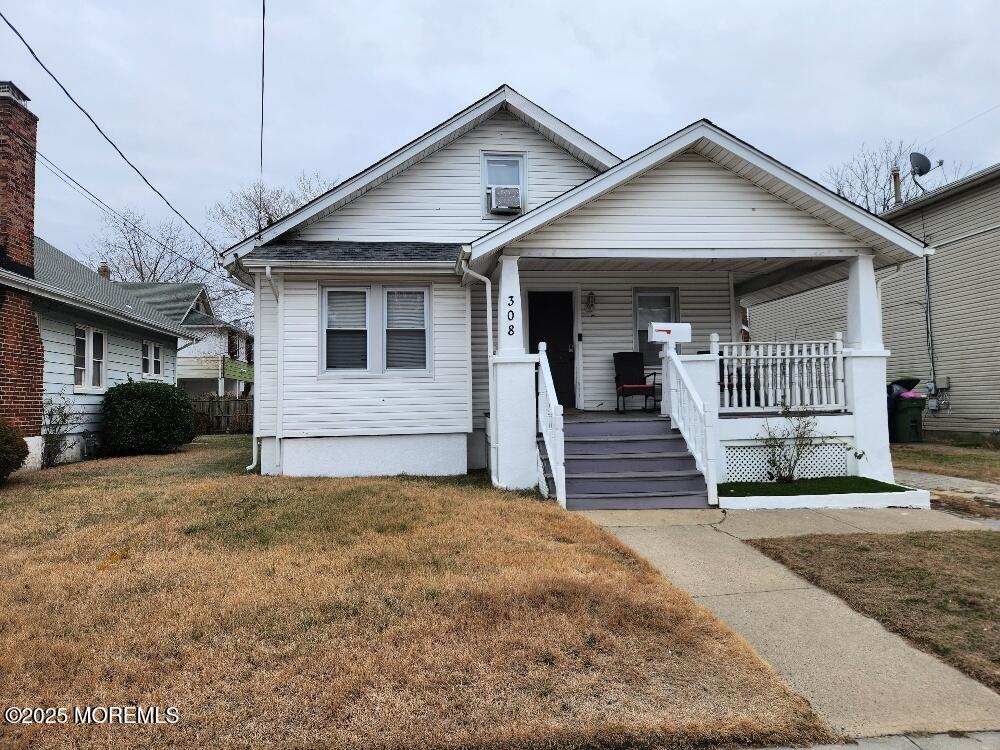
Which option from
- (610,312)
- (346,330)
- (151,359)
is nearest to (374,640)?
(346,330)

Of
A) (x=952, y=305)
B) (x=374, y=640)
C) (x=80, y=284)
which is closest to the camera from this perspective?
(x=374, y=640)

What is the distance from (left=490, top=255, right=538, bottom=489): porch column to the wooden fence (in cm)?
1763

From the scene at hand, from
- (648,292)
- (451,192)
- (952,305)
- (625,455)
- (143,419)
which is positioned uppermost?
(451,192)

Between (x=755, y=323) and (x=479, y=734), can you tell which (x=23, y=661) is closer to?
(x=479, y=734)

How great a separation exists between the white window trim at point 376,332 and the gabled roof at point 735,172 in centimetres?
192

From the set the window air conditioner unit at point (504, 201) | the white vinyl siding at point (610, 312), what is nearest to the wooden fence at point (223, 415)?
the white vinyl siding at point (610, 312)

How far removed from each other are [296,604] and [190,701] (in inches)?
44.7

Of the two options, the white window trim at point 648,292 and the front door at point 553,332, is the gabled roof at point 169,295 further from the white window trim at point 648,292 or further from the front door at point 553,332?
the white window trim at point 648,292

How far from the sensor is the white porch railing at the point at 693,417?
7742 mm

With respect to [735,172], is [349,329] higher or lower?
lower

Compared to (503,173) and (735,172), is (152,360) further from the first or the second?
(735,172)

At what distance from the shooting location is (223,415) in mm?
23688

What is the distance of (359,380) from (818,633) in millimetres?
7633

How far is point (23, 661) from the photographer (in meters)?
3.32
